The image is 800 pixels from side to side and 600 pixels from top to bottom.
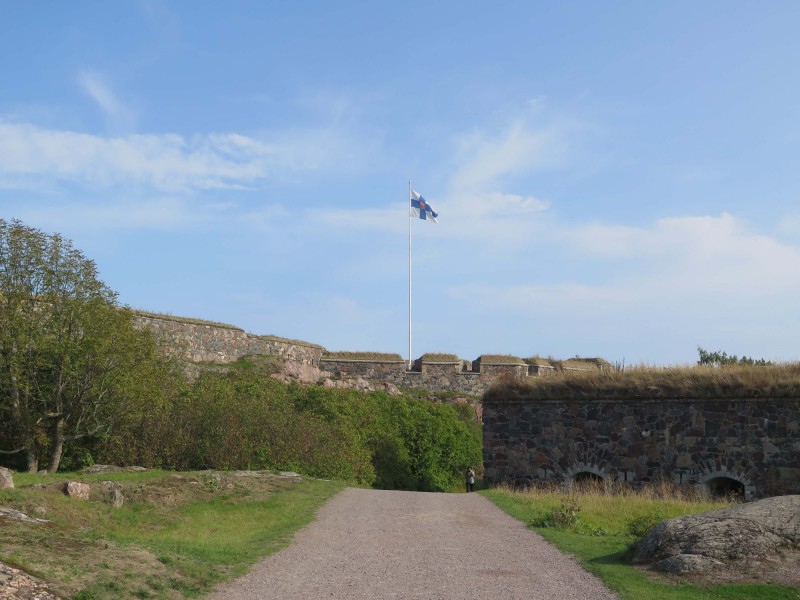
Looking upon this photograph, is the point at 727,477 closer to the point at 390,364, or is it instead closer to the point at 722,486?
the point at 722,486

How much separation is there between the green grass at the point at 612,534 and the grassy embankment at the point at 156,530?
5358 mm

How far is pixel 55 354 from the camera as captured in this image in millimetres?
24531

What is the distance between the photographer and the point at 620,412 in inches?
1042

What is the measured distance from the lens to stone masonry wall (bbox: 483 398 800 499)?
24.4 metres

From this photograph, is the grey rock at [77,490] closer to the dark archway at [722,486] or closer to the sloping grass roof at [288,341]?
the dark archway at [722,486]

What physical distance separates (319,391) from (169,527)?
18.1 meters

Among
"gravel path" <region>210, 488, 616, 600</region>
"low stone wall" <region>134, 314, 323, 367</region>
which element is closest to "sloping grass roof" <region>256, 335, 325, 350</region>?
"low stone wall" <region>134, 314, 323, 367</region>

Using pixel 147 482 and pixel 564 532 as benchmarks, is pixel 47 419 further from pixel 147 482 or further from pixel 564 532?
pixel 564 532

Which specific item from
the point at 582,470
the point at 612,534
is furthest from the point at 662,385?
the point at 612,534

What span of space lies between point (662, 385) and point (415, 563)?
1580 cm

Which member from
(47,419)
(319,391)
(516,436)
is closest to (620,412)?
(516,436)

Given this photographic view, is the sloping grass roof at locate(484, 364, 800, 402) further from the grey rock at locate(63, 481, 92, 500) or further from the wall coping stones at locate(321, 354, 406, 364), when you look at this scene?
the wall coping stones at locate(321, 354, 406, 364)

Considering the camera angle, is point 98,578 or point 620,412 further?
point 620,412

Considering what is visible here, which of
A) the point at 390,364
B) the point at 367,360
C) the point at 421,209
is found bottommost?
the point at 390,364
